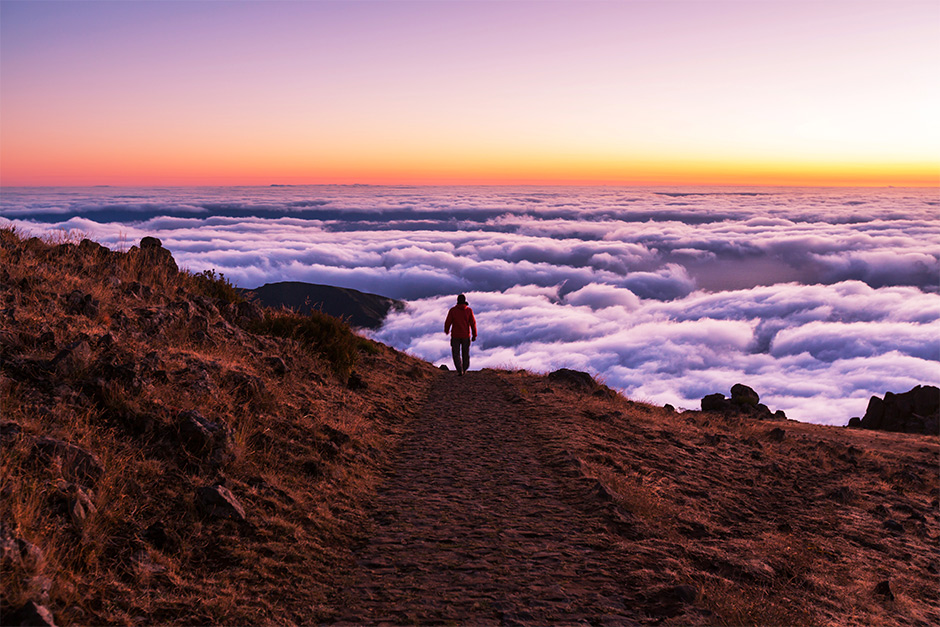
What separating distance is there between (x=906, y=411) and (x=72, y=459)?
4383cm

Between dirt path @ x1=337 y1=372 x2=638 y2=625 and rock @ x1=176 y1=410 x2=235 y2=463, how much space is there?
1.76 metres

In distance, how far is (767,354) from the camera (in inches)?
6772

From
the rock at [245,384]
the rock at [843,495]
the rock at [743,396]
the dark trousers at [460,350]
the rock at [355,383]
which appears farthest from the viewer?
the rock at [743,396]

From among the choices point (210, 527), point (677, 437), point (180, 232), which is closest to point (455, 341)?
point (677, 437)

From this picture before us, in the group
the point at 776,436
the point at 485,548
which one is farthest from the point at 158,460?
the point at 776,436

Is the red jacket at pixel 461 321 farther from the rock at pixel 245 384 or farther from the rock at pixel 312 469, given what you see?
the rock at pixel 312 469

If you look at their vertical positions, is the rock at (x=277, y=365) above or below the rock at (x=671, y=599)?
above

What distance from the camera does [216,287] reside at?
13.1m

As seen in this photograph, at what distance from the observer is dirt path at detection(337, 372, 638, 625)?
4137 mm

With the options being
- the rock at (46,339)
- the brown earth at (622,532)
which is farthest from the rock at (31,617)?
the rock at (46,339)

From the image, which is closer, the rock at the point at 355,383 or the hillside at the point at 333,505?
the hillside at the point at 333,505

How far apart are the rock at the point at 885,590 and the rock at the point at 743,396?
27506mm

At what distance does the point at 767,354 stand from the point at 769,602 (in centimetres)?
19103

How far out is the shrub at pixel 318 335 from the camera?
11.8 meters
